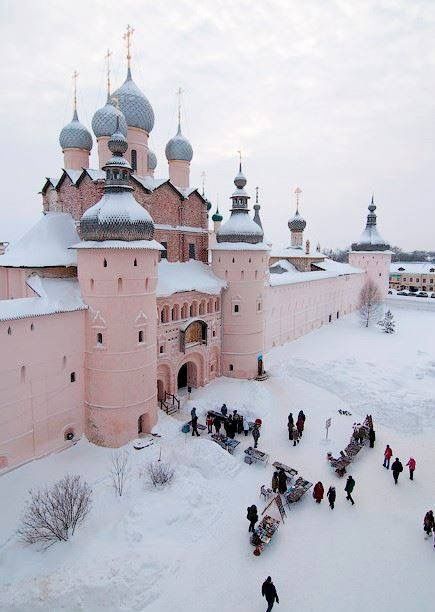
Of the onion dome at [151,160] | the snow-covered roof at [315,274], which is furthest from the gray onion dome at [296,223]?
the onion dome at [151,160]

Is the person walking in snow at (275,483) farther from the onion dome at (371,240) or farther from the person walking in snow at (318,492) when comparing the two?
the onion dome at (371,240)

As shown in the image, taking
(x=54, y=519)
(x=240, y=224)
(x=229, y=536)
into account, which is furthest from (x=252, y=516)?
(x=240, y=224)

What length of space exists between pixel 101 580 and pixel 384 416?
13.1 meters

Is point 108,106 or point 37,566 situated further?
point 108,106

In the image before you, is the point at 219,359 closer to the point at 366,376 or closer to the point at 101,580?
the point at 366,376

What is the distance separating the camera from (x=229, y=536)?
1052cm

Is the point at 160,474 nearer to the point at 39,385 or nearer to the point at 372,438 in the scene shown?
the point at 39,385

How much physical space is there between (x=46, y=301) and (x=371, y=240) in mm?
39863

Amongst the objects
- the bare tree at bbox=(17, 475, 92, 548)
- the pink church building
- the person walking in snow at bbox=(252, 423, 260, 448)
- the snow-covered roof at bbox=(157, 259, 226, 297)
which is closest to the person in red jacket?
the person walking in snow at bbox=(252, 423, 260, 448)

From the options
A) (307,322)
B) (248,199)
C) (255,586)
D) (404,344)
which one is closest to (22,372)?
(255,586)

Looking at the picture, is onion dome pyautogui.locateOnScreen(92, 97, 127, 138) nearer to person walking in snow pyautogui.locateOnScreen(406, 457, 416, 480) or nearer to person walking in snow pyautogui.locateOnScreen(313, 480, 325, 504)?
person walking in snow pyautogui.locateOnScreen(313, 480, 325, 504)

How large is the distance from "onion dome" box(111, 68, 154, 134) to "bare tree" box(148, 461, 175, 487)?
1528 cm

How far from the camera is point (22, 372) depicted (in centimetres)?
1341

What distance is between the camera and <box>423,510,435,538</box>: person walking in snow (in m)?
10.4
